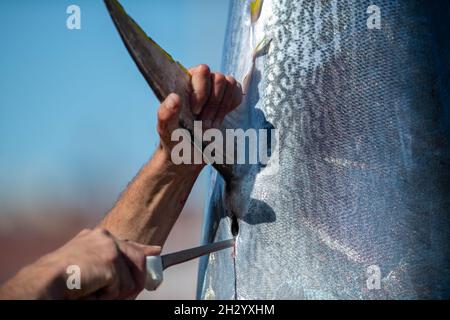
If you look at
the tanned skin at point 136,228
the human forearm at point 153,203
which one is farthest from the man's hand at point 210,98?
the human forearm at point 153,203

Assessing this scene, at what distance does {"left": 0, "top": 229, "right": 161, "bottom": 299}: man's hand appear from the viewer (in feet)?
2.92

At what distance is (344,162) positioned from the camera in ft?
3.82

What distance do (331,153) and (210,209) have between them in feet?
1.04

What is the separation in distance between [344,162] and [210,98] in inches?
11.1

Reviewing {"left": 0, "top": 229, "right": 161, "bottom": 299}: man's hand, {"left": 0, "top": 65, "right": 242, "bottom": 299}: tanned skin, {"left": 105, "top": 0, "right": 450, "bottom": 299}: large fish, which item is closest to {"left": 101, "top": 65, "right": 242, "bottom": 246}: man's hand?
{"left": 0, "top": 65, "right": 242, "bottom": 299}: tanned skin

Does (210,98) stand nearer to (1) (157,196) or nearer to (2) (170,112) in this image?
(2) (170,112)

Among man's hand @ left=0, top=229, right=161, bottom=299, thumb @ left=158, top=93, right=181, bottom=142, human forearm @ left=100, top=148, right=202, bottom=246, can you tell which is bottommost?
man's hand @ left=0, top=229, right=161, bottom=299

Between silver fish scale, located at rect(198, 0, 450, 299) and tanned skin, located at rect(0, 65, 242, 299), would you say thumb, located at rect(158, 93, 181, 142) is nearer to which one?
tanned skin, located at rect(0, 65, 242, 299)

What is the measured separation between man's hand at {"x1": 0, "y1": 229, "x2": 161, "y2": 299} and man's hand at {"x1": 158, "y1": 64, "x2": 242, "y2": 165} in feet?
0.89

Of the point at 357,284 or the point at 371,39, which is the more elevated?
the point at 371,39

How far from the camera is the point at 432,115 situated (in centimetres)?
120
